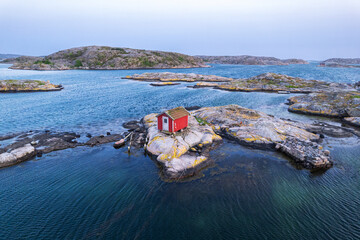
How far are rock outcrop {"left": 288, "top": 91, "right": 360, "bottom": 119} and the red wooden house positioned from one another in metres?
34.7

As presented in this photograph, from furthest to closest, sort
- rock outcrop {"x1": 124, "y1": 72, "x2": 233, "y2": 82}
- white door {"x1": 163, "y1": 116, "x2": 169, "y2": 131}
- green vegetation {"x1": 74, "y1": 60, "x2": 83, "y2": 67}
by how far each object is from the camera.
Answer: green vegetation {"x1": 74, "y1": 60, "x2": 83, "y2": 67} → rock outcrop {"x1": 124, "y1": 72, "x2": 233, "y2": 82} → white door {"x1": 163, "y1": 116, "x2": 169, "y2": 131}

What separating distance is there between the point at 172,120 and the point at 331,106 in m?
43.2

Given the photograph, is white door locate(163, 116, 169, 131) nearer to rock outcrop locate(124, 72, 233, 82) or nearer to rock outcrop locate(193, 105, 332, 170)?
rock outcrop locate(193, 105, 332, 170)

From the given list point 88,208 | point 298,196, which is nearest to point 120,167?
point 88,208

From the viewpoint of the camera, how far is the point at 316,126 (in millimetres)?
35938

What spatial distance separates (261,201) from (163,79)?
100286 mm

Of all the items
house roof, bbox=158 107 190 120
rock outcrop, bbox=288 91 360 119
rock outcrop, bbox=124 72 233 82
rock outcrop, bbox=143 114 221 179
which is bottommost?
rock outcrop, bbox=143 114 221 179

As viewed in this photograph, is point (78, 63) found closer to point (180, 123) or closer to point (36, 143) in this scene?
point (36, 143)

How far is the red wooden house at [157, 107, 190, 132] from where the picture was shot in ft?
91.8

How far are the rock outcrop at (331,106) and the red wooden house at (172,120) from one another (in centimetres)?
3473

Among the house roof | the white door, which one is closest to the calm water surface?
the white door

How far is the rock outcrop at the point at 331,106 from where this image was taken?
4208cm

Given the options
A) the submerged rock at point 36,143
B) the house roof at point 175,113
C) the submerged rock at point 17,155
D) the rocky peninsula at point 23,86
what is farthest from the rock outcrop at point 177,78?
the submerged rock at point 17,155

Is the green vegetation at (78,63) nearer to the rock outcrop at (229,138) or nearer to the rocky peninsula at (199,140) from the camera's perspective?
the rocky peninsula at (199,140)
